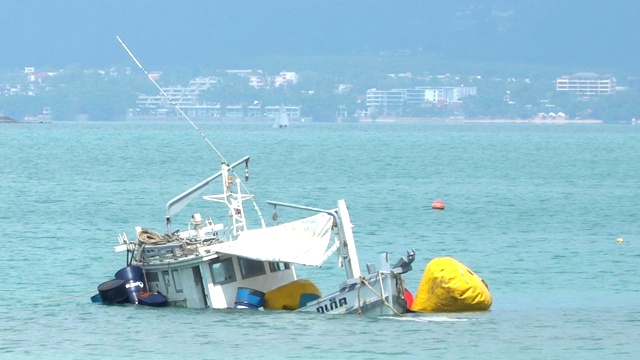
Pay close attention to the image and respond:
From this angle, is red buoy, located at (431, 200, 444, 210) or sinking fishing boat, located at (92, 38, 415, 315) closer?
sinking fishing boat, located at (92, 38, 415, 315)

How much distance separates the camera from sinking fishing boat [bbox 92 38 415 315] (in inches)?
1374

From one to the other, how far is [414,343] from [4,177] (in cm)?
7101

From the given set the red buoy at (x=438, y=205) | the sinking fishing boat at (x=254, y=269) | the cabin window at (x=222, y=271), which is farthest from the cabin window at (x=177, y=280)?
the red buoy at (x=438, y=205)

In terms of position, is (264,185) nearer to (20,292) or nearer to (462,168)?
(462,168)

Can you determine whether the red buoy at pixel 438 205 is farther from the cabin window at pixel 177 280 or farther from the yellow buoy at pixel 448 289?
the cabin window at pixel 177 280

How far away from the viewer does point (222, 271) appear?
35688 millimetres

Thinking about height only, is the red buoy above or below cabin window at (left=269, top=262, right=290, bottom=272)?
below

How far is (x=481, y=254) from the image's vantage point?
51.7 metres

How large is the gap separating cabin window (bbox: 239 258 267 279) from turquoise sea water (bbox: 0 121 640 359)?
1.05 meters

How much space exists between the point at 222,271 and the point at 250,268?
70 cm

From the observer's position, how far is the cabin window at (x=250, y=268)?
3581 cm

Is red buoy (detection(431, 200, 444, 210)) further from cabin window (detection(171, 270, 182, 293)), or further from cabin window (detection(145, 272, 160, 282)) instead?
cabin window (detection(171, 270, 182, 293))

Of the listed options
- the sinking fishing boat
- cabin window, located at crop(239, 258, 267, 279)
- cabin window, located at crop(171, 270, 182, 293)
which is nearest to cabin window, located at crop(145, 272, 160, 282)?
the sinking fishing boat

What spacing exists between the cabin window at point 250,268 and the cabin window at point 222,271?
0.80 ft
